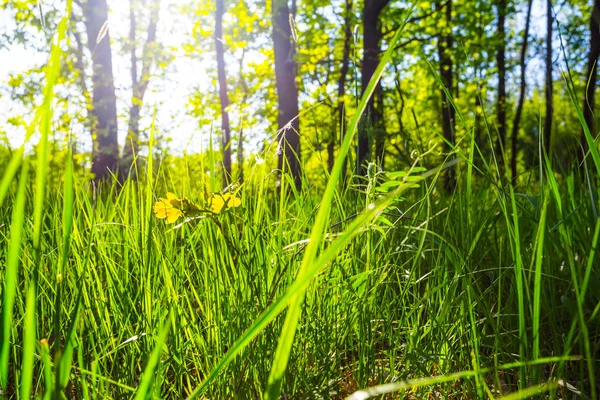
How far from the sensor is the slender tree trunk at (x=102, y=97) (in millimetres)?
7754

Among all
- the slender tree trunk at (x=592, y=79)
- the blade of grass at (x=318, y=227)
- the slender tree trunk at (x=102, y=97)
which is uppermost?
the slender tree trunk at (x=102, y=97)

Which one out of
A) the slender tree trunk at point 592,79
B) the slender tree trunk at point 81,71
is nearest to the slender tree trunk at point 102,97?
the slender tree trunk at point 81,71

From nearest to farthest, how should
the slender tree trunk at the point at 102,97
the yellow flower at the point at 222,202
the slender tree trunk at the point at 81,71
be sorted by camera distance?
1. the yellow flower at the point at 222,202
2. the slender tree trunk at the point at 81,71
3. the slender tree trunk at the point at 102,97

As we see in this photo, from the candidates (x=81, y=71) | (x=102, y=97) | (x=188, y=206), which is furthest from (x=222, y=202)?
(x=81, y=71)

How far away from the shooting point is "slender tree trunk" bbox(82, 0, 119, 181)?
7754mm

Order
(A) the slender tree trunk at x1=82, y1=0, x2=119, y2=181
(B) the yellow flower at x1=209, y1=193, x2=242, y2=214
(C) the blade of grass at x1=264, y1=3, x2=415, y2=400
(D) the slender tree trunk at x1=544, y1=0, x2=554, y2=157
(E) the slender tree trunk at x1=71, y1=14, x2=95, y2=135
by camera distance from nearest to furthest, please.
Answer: (C) the blade of grass at x1=264, y1=3, x2=415, y2=400 < (B) the yellow flower at x1=209, y1=193, x2=242, y2=214 < (D) the slender tree trunk at x1=544, y1=0, x2=554, y2=157 < (E) the slender tree trunk at x1=71, y1=14, x2=95, y2=135 < (A) the slender tree trunk at x1=82, y1=0, x2=119, y2=181

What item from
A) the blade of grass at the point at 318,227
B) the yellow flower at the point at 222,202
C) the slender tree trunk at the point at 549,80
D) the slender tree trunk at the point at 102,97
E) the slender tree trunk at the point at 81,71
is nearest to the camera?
the blade of grass at the point at 318,227

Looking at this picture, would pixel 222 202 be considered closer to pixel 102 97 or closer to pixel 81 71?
pixel 102 97

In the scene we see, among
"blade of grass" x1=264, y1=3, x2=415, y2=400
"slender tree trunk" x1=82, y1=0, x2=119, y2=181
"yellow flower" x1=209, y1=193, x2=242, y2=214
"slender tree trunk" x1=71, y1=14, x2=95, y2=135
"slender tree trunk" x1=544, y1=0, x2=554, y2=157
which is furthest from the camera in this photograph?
"slender tree trunk" x1=82, y1=0, x2=119, y2=181

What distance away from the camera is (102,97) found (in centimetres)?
812

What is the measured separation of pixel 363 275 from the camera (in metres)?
0.83

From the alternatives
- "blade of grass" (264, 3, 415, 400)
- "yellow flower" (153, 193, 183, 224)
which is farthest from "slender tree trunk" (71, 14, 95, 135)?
"blade of grass" (264, 3, 415, 400)

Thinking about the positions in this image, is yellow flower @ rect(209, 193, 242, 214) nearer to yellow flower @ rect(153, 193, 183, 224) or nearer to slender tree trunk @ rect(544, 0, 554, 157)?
yellow flower @ rect(153, 193, 183, 224)

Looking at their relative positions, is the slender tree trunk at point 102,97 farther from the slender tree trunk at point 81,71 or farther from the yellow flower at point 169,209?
the yellow flower at point 169,209
